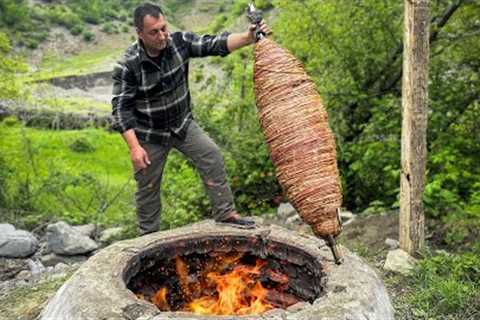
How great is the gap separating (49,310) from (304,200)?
143 centimetres

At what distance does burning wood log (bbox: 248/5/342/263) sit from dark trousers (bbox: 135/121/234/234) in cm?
137

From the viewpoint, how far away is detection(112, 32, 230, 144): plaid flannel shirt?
3914 millimetres

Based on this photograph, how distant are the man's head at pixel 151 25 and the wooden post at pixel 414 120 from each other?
8.63 feet

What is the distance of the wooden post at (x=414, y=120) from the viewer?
5.33 metres

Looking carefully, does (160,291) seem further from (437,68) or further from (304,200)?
(437,68)

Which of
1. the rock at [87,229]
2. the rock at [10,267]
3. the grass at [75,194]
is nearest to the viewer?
the rock at [10,267]

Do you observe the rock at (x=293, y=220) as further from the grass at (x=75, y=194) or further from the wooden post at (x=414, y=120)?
the wooden post at (x=414, y=120)

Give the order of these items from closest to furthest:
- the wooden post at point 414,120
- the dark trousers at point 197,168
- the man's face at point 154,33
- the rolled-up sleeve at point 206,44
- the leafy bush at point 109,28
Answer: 1. the man's face at point 154,33
2. the rolled-up sleeve at point 206,44
3. the dark trousers at point 197,168
4. the wooden post at point 414,120
5. the leafy bush at point 109,28

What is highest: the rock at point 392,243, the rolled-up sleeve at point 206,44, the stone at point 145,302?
the rolled-up sleeve at point 206,44

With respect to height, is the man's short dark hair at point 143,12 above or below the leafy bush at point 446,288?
above

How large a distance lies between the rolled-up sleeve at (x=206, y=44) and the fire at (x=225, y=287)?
1401mm

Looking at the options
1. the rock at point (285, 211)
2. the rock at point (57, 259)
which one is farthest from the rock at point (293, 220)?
the rock at point (57, 259)

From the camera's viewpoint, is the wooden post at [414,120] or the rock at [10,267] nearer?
the wooden post at [414,120]

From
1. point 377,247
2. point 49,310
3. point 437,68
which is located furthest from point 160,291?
point 437,68
